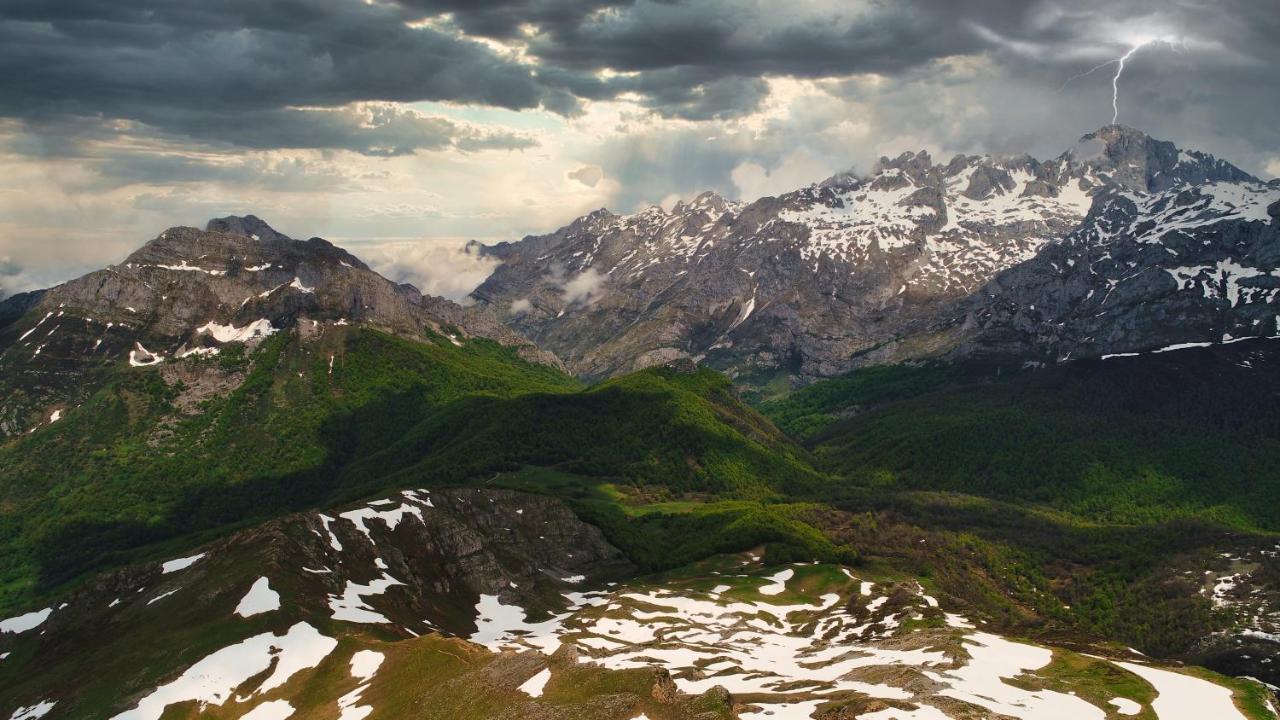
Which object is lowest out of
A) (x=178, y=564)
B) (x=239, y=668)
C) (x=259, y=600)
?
(x=178, y=564)

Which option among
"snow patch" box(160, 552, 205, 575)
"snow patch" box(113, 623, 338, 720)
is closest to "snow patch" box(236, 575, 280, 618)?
"snow patch" box(113, 623, 338, 720)

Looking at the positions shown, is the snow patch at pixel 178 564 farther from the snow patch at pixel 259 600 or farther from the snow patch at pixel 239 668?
the snow patch at pixel 239 668

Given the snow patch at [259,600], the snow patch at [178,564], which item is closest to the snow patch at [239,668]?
the snow patch at [259,600]

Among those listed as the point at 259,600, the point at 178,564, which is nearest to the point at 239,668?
the point at 259,600

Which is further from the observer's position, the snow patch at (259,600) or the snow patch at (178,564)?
the snow patch at (178,564)

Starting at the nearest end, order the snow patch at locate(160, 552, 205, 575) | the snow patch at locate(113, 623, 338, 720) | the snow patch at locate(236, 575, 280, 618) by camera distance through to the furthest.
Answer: the snow patch at locate(113, 623, 338, 720), the snow patch at locate(236, 575, 280, 618), the snow patch at locate(160, 552, 205, 575)

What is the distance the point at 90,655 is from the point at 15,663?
22236 millimetres

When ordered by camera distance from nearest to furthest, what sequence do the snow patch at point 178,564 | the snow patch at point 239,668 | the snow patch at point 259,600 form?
the snow patch at point 239,668 < the snow patch at point 259,600 < the snow patch at point 178,564

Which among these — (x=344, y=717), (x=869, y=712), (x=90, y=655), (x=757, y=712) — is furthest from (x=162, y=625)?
(x=869, y=712)

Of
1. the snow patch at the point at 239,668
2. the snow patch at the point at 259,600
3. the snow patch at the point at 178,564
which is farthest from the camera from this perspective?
the snow patch at the point at 178,564

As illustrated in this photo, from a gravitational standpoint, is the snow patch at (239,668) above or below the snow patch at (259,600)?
below

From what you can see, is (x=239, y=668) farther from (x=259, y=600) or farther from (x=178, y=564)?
(x=178, y=564)

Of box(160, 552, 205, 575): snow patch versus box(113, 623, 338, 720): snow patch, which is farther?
box(160, 552, 205, 575): snow patch

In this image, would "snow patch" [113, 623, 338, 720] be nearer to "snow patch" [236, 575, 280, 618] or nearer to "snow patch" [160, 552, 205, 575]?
"snow patch" [236, 575, 280, 618]
